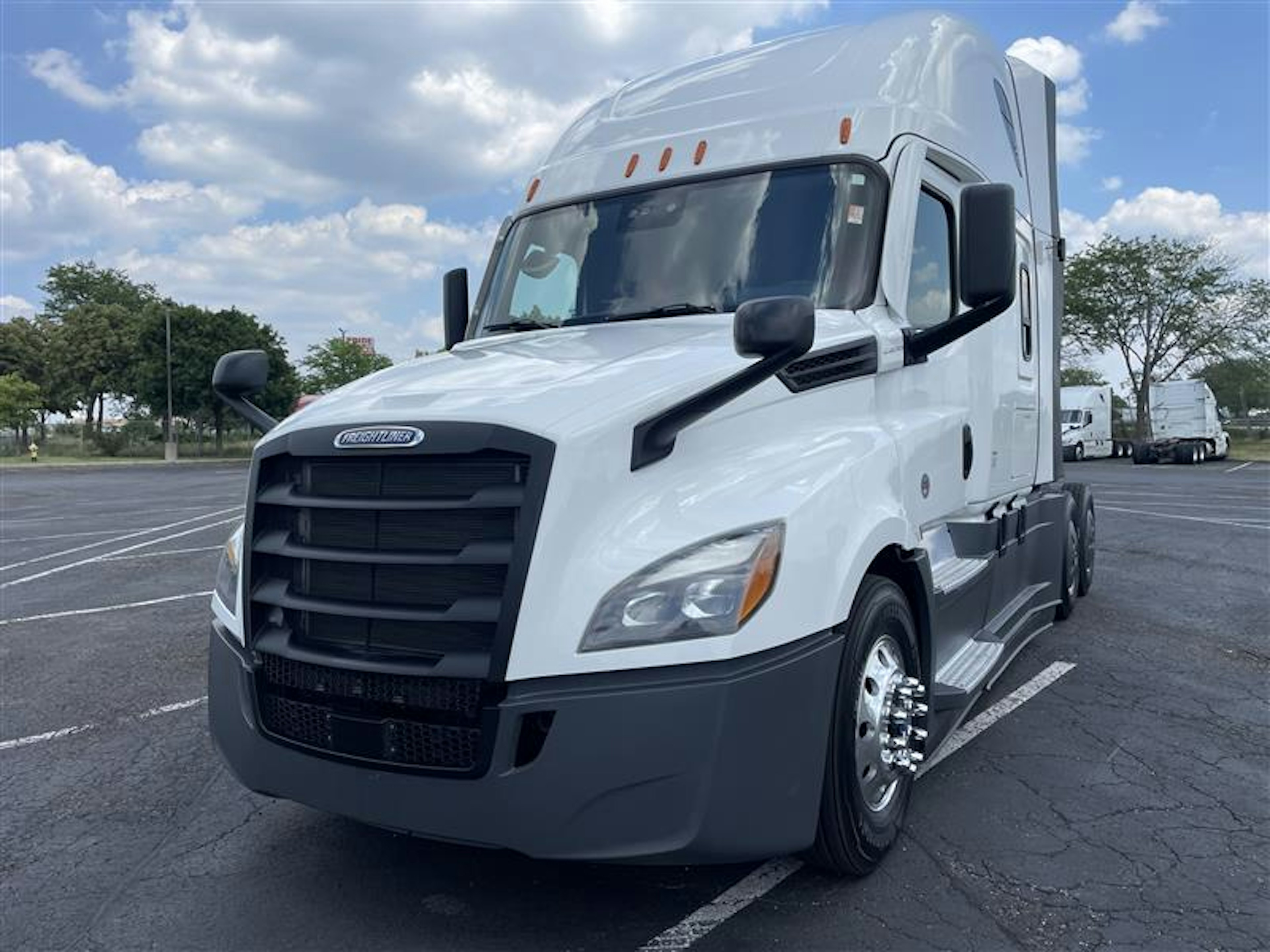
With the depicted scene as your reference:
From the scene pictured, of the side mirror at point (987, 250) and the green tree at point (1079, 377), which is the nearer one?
the side mirror at point (987, 250)

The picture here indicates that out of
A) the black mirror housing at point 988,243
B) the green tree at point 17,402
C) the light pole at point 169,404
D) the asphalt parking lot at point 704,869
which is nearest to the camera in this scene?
the asphalt parking lot at point 704,869

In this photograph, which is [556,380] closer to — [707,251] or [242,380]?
[707,251]

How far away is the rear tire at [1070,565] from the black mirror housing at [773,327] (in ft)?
16.2

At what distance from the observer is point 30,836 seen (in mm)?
3859

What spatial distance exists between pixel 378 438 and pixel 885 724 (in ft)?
6.41

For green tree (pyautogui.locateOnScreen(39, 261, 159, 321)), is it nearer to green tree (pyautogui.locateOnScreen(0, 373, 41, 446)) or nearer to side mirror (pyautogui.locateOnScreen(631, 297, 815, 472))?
green tree (pyautogui.locateOnScreen(0, 373, 41, 446))

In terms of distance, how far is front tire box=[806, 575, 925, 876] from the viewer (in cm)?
313

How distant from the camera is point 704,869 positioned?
11.3 ft

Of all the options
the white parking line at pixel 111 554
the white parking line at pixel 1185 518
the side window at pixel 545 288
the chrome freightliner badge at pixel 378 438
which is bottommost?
the white parking line at pixel 111 554

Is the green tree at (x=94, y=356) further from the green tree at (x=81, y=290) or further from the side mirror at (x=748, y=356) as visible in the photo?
the side mirror at (x=748, y=356)

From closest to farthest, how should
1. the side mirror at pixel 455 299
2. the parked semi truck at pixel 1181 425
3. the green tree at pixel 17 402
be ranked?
the side mirror at pixel 455 299 < the parked semi truck at pixel 1181 425 < the green tree at pixel 17 402

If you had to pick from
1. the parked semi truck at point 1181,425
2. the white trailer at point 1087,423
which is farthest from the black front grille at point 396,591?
the parked semi truck at point 1181,425

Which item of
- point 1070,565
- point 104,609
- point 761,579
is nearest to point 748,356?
point 761,579

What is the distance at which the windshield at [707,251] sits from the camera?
3996 mm
